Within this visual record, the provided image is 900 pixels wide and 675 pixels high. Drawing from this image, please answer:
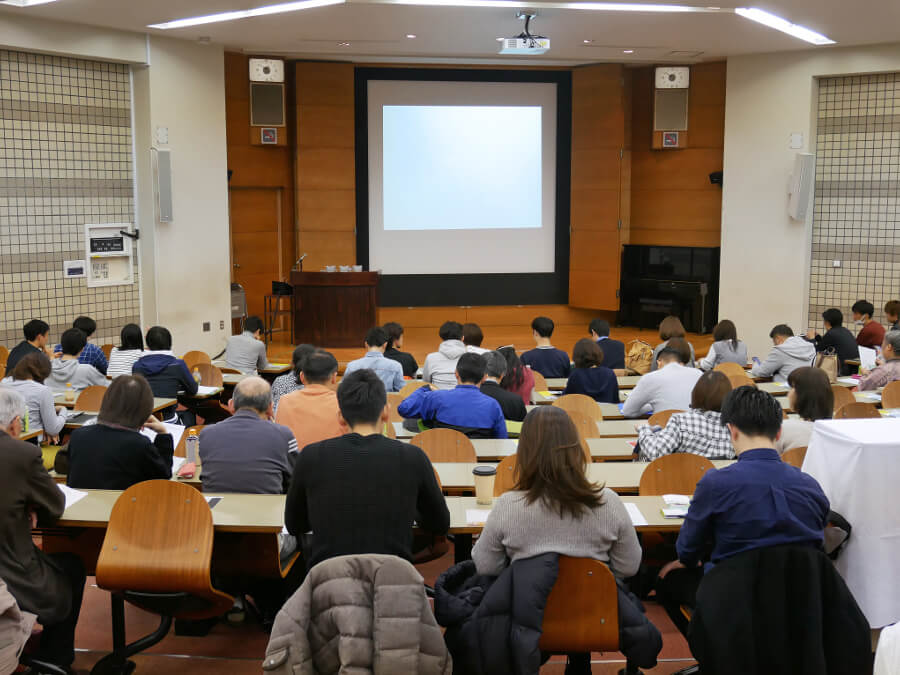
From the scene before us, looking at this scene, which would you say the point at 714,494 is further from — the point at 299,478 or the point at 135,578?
the point at 135,578

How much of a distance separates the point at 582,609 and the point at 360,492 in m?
0.85

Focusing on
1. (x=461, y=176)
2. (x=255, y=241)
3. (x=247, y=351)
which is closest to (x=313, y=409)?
(x=247, y=351)

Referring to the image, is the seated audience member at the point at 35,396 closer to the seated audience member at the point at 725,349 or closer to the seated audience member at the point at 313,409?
the seated audience member at the point at 313,409

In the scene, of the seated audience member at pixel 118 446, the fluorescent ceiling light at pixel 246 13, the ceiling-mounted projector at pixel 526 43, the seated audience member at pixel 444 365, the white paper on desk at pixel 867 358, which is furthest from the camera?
the ceiling-mounted projector at pixel 526 43

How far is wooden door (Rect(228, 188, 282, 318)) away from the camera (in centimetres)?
1362

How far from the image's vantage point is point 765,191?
12227 millimetres

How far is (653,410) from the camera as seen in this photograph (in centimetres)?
613

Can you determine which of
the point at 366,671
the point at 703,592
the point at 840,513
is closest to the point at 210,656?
the point at 366,671

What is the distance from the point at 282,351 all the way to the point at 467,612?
9.53 metres

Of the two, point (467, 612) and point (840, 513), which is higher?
point (840, 513)

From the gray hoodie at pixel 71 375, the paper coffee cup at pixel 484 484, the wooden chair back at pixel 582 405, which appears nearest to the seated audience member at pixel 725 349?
the wooden chair back at pixel 582 405

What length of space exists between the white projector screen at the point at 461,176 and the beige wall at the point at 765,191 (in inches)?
119

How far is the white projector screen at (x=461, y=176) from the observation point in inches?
549

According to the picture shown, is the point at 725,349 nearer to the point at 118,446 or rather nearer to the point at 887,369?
the point at 887,369
